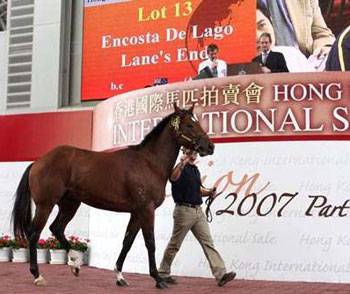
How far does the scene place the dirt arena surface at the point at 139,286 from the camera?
26.2ft

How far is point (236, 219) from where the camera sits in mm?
Result: 9711

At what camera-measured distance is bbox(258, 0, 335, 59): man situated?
1638 cm

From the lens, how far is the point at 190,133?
334 inches

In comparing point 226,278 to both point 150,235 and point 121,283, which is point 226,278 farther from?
point 121,283

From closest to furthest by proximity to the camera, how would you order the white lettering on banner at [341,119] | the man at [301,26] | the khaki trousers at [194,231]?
the khaki trousers at [194,231] → the white lettering on banner at [341,119] → the man at [301,26]

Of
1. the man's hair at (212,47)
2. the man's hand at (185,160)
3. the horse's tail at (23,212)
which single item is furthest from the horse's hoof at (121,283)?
the man's hair at (212,47)

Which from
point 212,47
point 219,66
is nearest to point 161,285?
point 219,66

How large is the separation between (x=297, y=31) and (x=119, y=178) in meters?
9.70

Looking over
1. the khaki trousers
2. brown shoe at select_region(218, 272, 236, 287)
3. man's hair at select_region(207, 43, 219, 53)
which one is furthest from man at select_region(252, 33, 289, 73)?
brown shoe at select_region(218, 272, 236, 287)

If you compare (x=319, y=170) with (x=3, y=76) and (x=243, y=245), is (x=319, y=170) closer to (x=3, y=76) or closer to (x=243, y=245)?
(x=243, y=245)

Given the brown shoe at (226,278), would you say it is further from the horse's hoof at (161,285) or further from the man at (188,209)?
the horse's hoof at (161,285)

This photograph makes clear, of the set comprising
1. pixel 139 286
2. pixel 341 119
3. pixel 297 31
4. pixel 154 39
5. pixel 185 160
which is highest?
pixel 297 31

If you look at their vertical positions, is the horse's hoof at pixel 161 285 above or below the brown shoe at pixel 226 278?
below

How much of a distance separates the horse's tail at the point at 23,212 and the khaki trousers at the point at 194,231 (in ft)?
6.64
